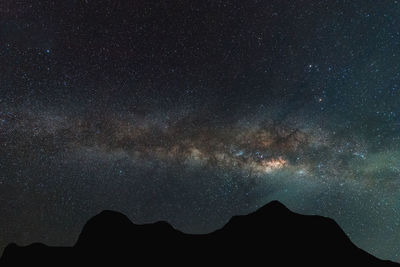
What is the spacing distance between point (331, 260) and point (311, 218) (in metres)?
4.17

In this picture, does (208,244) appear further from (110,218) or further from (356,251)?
(356,251)

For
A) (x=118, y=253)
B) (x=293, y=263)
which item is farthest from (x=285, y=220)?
(x=118, y=253)

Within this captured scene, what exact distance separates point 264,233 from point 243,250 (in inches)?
98.3

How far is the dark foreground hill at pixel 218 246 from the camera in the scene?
28.1 m

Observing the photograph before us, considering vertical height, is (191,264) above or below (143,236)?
below

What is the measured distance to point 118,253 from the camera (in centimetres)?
2911

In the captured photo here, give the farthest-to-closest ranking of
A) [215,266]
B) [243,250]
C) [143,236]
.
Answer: [143,236], [243,250], [215,266]

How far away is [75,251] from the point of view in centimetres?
2988

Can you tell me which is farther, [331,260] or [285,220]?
[285,220]

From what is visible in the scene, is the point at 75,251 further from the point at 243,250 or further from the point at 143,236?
the point at 243,250

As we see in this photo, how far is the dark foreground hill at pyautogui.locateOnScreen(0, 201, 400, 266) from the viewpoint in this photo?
28.1 m

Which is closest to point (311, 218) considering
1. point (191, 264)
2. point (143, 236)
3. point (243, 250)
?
point (243, 250)

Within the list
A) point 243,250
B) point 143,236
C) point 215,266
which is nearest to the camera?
point 215,266

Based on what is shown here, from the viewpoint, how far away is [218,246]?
29.2m
